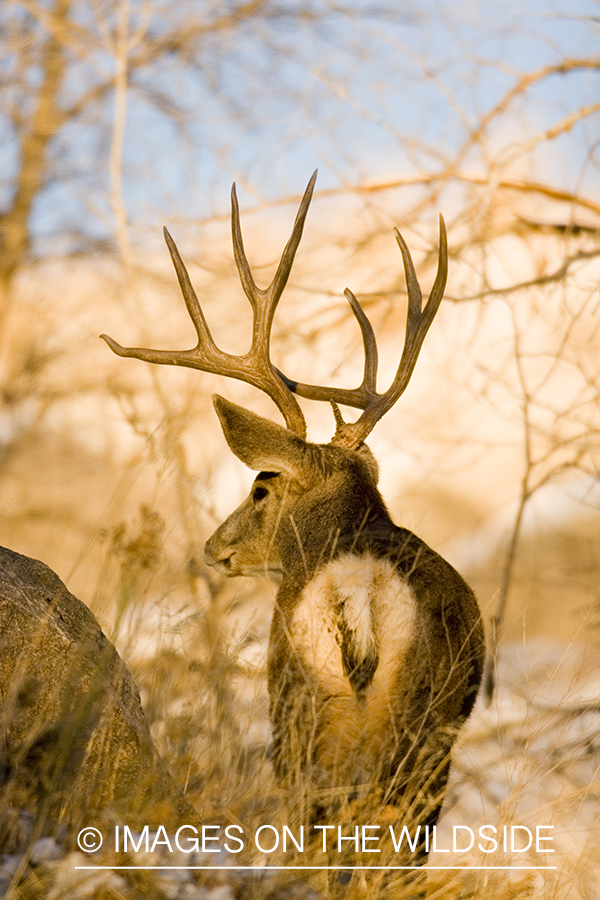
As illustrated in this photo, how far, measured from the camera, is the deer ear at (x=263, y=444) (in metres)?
3.16

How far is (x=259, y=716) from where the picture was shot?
381 cm

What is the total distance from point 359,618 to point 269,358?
1.48m

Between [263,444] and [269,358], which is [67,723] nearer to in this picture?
[263,444]

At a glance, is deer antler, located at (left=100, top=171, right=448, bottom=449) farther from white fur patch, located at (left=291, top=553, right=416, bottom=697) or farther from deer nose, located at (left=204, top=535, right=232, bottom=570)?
white fur patch, located at (left=291, top=553, right=416, bottom=697)

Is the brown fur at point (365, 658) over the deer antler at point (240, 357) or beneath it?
beneath

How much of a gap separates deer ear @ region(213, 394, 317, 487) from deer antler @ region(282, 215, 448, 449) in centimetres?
45

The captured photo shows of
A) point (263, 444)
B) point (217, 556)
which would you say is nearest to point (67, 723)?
point (217, 556)

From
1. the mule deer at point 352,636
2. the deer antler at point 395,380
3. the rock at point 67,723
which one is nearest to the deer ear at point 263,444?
the mule deer at point 352,636

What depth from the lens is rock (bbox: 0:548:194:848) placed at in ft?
8.55

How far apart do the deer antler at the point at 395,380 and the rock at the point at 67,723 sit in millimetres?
1441

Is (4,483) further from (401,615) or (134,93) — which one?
(401,615)

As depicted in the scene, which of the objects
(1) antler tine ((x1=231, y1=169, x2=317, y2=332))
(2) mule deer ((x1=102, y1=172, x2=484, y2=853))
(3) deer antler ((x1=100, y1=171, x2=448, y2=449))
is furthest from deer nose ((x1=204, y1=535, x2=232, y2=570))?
(1) antler tine ((x1=231, y1=169, x2=317, y2=332))

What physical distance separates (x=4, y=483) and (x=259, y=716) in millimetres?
9999

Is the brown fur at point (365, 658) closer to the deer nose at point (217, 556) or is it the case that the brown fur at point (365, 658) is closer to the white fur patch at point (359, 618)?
the white fur patch at point (359, 618)
